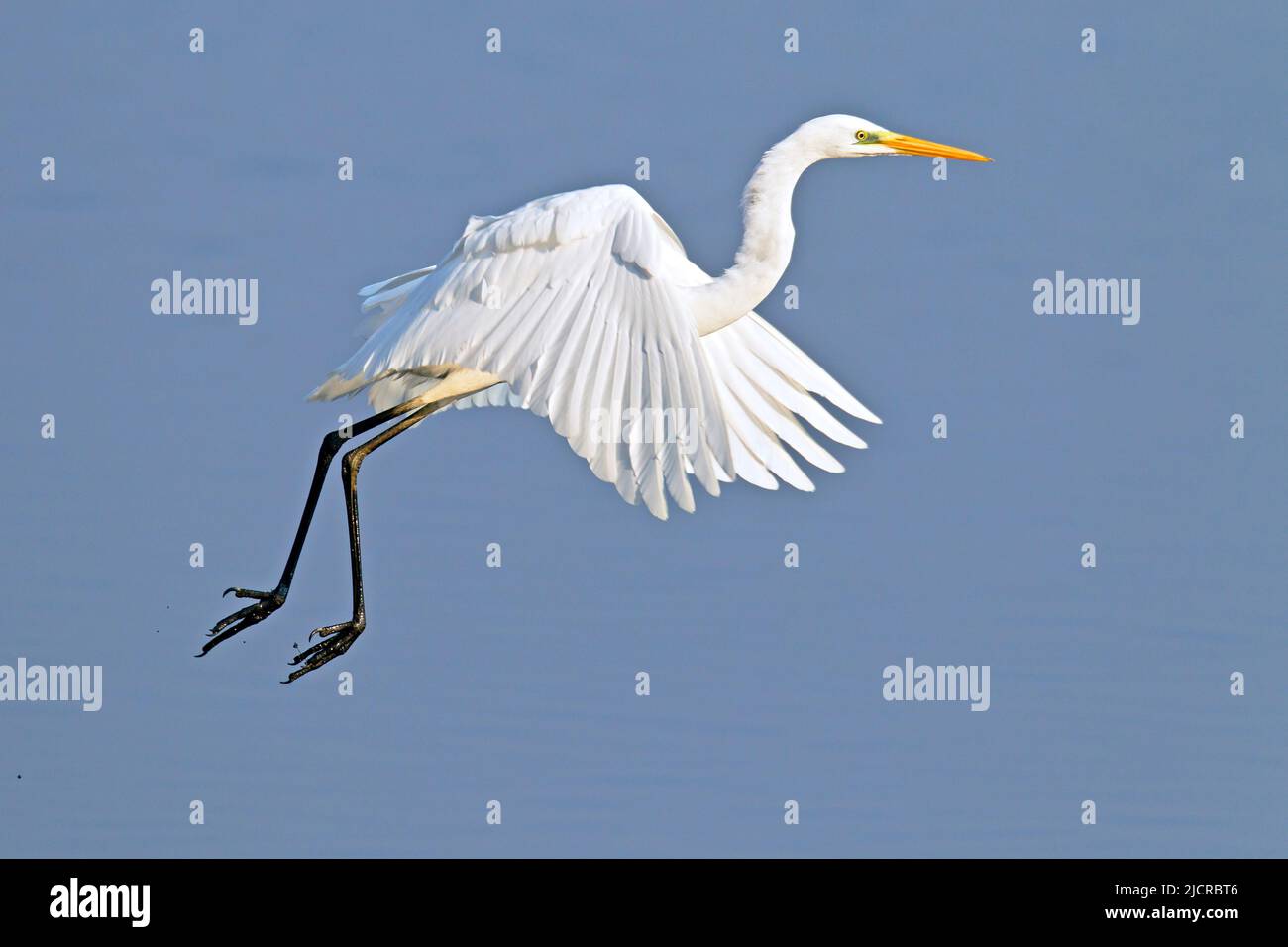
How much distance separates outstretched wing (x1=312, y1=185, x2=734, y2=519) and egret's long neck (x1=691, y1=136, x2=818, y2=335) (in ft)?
1.39

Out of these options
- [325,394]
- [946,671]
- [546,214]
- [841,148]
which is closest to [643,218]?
[546,214]

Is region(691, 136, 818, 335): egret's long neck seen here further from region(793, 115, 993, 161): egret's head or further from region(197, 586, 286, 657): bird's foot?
region(197, 586, 286, 657): bird's foot

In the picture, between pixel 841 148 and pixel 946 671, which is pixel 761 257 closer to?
pixel 841 148

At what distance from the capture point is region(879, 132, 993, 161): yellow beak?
34.0 ft

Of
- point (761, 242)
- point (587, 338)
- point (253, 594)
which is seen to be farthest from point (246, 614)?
point (761, 242)

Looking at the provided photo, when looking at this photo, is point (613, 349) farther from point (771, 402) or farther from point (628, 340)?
point (771, 402)

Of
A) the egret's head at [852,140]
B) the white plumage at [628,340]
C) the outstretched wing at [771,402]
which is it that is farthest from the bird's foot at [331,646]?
the egret's head at [852,140]

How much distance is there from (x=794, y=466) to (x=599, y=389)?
1.78 meters

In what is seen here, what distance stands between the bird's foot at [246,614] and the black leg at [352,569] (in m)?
0.29

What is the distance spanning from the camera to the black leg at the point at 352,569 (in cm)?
1059

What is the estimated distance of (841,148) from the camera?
1022 cm

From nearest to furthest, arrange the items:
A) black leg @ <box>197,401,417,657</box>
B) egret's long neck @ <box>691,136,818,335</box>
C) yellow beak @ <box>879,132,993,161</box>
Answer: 1. egret's long neck @ <box>691,136,818,335</box>
2. yellow beak @ <box>879,132,993,161</box>
3. black leg @ <box>197,401,417,657</box>

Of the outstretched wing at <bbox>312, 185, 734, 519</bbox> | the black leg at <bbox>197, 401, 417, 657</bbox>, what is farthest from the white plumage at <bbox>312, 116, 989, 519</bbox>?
the black leg at <bbox>197, 401, 417, 657</bbox>

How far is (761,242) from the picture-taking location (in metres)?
10.0
